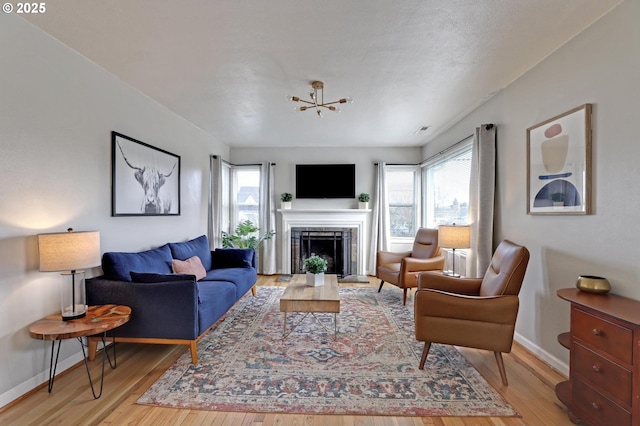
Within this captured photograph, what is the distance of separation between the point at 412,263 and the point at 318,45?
9.83 feet

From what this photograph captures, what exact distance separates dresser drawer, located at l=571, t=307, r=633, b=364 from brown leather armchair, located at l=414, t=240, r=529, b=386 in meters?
0.43

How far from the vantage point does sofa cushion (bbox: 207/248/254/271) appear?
4343 millimetres

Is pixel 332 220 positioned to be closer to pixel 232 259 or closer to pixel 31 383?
pixel 232 259

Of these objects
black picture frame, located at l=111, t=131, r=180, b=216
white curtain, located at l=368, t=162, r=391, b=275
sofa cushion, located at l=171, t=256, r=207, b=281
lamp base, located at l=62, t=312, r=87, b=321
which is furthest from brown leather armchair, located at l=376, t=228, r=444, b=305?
lamp base, located at l=62, t=312, r=87, b=321

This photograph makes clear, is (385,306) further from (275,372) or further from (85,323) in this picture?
(85,323)

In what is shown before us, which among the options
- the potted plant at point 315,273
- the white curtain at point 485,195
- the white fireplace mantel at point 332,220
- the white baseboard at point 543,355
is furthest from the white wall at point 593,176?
the white fireplace mantel at point 332,220

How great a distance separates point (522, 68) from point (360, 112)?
180 cm

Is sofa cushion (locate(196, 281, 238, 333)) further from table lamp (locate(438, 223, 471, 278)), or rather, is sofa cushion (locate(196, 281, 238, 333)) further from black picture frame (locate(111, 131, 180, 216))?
table lamp (locate(438, 223, 471, 278))

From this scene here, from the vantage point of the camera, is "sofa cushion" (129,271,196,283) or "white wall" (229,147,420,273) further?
"white wall" (229,147,420,273)

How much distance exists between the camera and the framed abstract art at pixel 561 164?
2.16 metres

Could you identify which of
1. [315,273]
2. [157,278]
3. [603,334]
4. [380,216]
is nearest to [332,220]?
[380,216]

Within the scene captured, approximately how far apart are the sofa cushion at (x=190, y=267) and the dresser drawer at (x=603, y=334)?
3.44 meters

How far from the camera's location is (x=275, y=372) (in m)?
2.38

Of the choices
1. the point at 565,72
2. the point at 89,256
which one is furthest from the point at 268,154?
the point at 565,72
